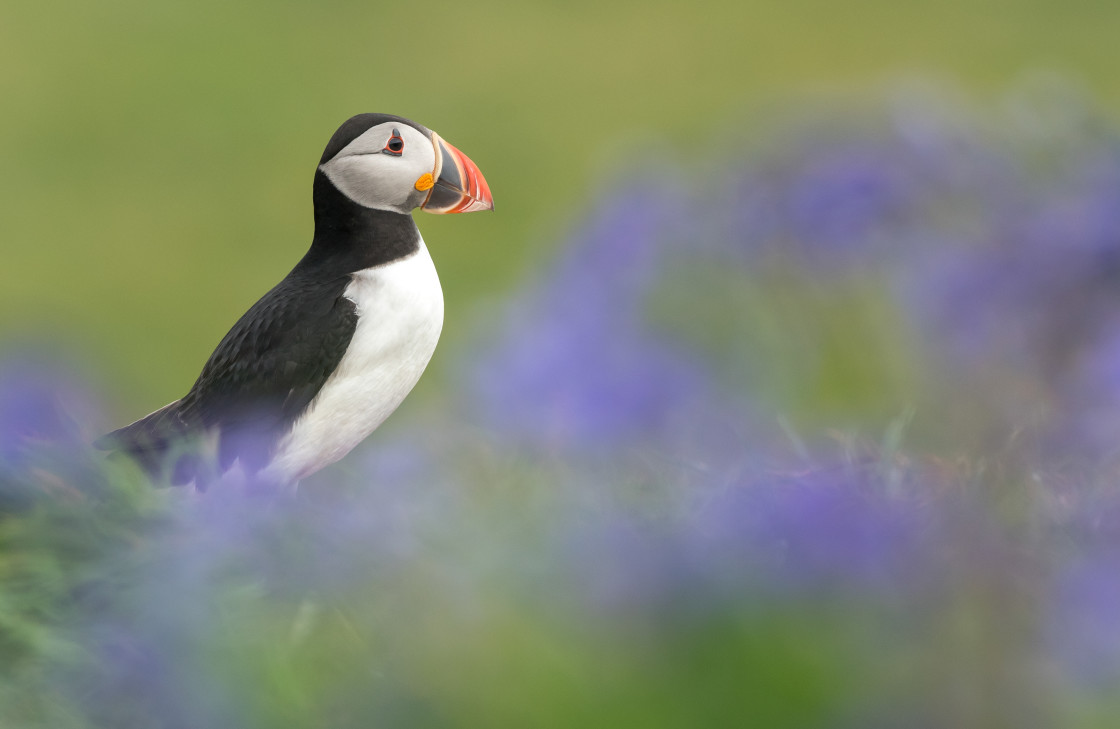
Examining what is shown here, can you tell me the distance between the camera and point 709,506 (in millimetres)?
163

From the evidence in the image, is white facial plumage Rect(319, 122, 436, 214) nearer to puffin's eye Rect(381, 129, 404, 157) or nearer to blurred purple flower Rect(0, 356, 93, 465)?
puffin's eye Rect(381, 129, 404, 157)

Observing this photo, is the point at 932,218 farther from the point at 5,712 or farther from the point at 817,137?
the point at 5,712

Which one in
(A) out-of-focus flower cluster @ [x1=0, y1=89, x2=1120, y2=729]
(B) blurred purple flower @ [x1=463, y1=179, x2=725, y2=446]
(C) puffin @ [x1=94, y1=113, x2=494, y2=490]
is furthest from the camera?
(C) puffin @ [x1=94, y1=113, x2=494, y2=490]

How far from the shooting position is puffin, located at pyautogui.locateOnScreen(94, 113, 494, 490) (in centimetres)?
33

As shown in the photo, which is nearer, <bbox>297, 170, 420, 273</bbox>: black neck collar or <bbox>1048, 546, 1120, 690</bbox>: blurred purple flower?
<bbox>1048, 546, 1120, 690</bbox>: blurred purple flower

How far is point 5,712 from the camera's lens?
0.13 meters

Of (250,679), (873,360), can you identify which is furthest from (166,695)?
(873,360)

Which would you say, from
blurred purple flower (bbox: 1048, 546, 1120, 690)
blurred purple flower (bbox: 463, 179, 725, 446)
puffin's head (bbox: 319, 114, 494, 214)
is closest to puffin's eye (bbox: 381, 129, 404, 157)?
puffin's head (bbox: 319, 114, 494, 214)

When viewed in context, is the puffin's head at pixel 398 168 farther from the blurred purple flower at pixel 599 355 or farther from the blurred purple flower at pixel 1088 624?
the blurred purple flower at pixel 1088 624

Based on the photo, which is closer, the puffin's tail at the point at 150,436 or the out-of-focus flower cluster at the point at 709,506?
the out-of-focus flower cluster at the point at 709,506

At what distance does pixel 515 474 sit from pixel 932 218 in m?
0.08

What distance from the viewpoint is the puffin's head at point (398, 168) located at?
0.34m

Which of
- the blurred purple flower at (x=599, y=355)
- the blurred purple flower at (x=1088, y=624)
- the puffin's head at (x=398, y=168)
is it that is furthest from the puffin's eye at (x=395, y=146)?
the blurred purple flower at (x=1088, y=624)

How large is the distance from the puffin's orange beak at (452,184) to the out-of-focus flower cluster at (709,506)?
9 cm
